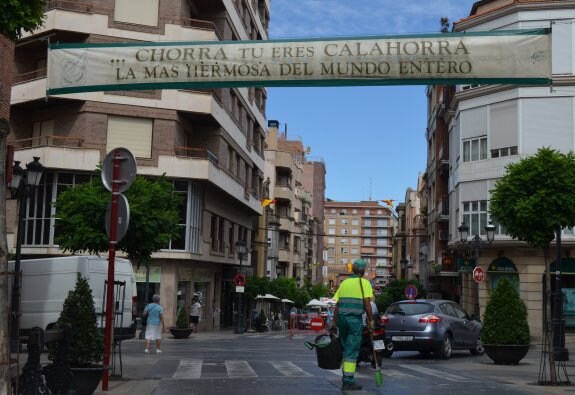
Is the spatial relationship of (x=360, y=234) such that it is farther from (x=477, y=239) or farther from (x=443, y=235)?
(x=477, y=239)

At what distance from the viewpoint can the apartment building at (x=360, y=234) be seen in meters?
175

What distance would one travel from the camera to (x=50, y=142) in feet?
117

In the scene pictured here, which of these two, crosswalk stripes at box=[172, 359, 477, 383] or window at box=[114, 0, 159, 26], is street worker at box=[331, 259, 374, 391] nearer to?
crosswalk stripes at box=[172, 359, 477, 383]

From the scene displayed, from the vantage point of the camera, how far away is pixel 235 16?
141 feet

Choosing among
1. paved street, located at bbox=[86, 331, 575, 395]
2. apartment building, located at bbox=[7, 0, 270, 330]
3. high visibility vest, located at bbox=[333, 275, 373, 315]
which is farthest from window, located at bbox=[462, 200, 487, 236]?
high visibility vest, located at bbox=[333, 275, 373, 315]

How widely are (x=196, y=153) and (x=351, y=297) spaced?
3034 centimetres

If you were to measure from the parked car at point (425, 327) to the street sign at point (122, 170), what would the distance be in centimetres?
1100

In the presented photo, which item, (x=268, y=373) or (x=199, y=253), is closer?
(x=268, y=373)

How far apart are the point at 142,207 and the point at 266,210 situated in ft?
167

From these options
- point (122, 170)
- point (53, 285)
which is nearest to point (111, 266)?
point (122, 170)

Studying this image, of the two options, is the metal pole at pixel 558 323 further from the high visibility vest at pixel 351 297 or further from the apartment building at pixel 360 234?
the apartment building at pixel 360 234

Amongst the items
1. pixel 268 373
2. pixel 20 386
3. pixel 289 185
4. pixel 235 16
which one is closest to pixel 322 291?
pixel 289 185

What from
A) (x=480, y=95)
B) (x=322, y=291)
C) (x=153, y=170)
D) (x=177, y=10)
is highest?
(x=177, y=10)

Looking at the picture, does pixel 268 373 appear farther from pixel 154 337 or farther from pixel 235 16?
pixel 235 16
